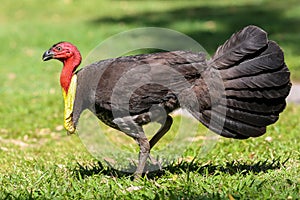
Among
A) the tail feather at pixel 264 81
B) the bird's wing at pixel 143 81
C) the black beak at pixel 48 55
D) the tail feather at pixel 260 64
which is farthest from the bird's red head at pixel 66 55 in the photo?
the tail feather at pixel 264 81

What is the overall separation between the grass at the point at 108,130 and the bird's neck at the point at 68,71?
2.91 ft

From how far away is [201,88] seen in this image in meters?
5.45

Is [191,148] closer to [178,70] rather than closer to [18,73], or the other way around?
[178,70]

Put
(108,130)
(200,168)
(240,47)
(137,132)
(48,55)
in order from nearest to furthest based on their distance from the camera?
(240,47), (137,132), (48,55), (200,168), (108,130)

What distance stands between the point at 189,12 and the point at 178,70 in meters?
16.2

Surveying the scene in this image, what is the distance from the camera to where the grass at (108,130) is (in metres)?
5.10

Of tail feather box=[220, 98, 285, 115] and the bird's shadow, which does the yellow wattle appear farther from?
tail feather box=[220, 98, 285, 115]

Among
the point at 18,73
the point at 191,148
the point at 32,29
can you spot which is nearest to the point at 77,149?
the point at 191,148

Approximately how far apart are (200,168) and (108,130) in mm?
3493

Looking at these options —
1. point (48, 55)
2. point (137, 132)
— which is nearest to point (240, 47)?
point (137, 132)

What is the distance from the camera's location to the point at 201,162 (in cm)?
644

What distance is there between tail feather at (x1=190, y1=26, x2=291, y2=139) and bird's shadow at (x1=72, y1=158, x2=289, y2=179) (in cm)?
48

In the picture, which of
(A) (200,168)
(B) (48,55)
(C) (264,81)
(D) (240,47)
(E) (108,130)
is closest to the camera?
(C) (264,81)

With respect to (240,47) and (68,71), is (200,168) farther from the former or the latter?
(68,71)
